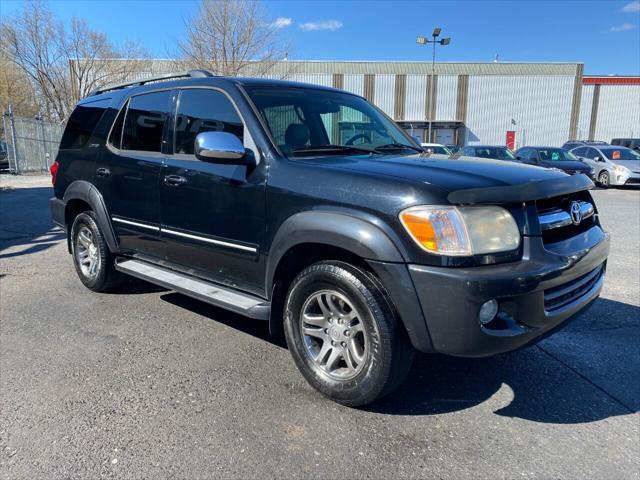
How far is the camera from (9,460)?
242 centimetres

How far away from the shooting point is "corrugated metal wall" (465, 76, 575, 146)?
43.1 m

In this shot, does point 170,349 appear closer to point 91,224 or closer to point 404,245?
point 91,224

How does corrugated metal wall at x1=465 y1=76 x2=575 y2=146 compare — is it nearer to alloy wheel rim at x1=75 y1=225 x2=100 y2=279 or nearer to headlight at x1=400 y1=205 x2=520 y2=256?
alloy wheel rim at x1=75 y1=225 x2=100 y2=279

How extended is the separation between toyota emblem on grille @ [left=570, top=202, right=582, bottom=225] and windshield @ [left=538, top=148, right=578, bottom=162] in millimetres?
16566

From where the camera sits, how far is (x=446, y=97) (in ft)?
143

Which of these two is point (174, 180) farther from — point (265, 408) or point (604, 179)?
point (604, 179)

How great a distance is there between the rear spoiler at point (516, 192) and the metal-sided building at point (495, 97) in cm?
4127

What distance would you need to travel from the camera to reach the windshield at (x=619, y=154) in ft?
62.1

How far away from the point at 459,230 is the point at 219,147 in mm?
1580

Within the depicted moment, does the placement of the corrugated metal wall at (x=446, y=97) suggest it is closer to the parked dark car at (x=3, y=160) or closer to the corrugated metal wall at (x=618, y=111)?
the corrugated metal wall at (x=618, y=111)

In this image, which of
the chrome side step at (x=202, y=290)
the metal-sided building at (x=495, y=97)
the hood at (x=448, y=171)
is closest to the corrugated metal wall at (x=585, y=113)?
the metal-sided building at (x=495, y=97)

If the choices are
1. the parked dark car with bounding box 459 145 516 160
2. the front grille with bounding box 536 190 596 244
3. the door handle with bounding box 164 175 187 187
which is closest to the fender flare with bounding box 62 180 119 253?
the door handle with bounding box 164 175 187 187

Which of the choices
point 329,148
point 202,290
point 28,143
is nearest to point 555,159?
point 329,148

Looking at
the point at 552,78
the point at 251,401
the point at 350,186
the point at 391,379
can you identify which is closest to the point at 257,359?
the point at 251,401
